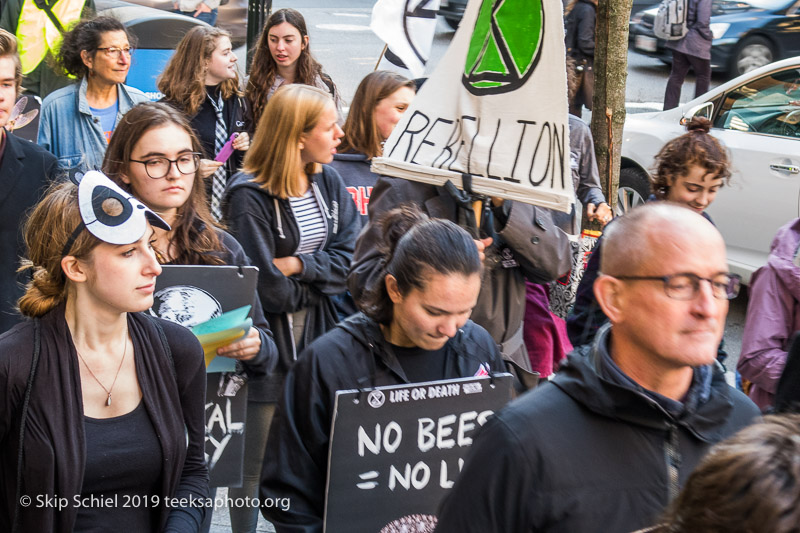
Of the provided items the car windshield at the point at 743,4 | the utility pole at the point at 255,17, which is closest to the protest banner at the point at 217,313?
the utility pole at the point at 255,17

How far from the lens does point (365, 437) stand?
2.92 m

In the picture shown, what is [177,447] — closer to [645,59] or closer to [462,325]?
[462,325]

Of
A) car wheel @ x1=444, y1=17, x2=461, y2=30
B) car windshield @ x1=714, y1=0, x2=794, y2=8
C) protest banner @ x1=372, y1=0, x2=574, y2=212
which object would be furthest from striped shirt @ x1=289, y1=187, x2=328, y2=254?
car wheel @ x1=444, y1=17, x2=461, y2=30

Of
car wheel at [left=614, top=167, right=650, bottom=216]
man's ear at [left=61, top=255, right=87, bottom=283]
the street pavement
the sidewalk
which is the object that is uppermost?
man's ear at [left=61, top=255, right=87, bottom=283]

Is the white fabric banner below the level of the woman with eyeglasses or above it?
above

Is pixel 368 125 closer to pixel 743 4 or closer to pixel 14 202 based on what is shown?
pixel 14 202

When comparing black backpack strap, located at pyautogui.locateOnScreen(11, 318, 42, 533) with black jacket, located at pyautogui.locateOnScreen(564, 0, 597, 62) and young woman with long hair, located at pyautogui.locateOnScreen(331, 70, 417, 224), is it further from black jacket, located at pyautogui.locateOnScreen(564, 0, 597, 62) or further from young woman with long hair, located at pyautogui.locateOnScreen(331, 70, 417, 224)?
black jacket, located at pyautogui.locateOnScreen(564, 0, 597, 62)

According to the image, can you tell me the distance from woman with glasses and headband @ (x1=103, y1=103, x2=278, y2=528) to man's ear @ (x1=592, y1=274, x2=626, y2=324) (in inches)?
67.7

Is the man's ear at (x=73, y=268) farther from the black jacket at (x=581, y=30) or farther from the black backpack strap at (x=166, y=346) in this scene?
the black jacket at (x=581, y=30)

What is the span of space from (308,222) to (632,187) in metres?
5.11

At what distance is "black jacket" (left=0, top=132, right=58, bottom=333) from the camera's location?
398 centimetres

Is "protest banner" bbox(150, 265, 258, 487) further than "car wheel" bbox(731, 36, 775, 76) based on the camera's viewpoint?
No

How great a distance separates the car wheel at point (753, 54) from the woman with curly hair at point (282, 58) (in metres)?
10.0

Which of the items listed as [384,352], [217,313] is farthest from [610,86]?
[384,352]
